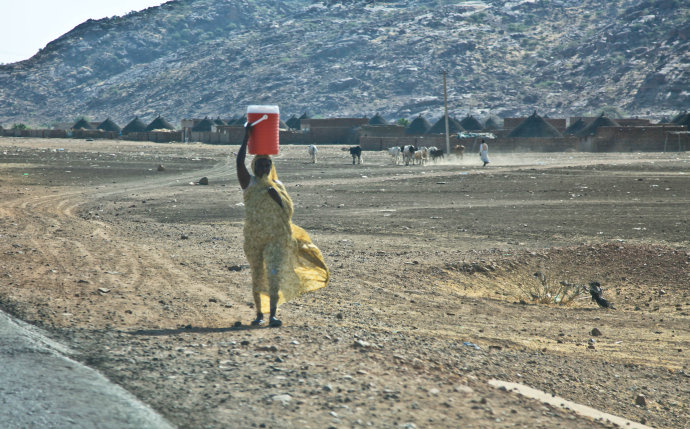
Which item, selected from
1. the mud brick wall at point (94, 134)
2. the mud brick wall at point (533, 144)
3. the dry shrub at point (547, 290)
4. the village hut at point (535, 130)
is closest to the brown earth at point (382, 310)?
the dry shrub at point (547, 290)

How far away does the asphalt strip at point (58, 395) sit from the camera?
173 inches

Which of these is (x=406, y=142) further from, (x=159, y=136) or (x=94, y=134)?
(x=94, y=134)

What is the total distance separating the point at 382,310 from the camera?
820cm

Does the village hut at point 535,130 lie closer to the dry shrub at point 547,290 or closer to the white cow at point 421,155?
the white cow at point 421,155

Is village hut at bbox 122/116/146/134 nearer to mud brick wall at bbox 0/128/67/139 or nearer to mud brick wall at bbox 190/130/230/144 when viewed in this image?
mud brick wall at bbox 0/128/67/139

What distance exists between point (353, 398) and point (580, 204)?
15265 mm

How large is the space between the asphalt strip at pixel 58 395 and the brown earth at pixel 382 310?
0.47 feet

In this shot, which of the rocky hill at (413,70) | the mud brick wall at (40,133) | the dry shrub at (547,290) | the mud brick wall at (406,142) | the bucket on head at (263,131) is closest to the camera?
the bucket on head at (263,131)

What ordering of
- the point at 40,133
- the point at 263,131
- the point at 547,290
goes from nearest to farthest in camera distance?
the point at 263,131
the point at 547,290
the point at 40,133

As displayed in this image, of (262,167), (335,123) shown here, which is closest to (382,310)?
(262,167)

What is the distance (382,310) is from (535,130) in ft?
179

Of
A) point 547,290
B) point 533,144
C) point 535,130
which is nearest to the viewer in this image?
→ point 547,290

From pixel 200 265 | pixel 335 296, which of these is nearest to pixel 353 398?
pixel 335 296

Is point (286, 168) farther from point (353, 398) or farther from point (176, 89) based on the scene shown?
point (176, 89)
